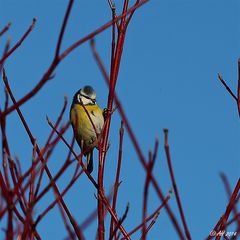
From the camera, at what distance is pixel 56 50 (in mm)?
1037

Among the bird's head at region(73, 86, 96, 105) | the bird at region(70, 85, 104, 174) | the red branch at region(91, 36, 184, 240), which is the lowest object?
the red branch at region(91, 36, 184, 240)

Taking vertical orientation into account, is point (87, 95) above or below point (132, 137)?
above

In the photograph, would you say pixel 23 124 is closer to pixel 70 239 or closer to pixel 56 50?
pixel 70 239

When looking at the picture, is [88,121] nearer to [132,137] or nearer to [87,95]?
[87,95]

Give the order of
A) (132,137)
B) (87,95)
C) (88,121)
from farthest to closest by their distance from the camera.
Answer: (87,95), (88,121), (132,137)

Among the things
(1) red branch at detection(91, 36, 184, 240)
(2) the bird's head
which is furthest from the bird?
(1) red branch at detection(91, 36, 184, 240)

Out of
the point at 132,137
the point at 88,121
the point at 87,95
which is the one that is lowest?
the point at 132,137

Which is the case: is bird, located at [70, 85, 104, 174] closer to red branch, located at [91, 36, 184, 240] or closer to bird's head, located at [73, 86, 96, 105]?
bird's head, located at [73, 86, 96, 105]

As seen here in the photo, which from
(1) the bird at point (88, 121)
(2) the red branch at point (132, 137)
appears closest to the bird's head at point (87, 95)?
(1) the bird at point (88, 121)

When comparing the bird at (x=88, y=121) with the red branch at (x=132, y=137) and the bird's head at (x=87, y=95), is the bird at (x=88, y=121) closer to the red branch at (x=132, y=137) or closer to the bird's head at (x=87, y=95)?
the bird's head at (x=87, y=95)

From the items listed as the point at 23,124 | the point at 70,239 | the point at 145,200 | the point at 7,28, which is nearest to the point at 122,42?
the point at 23,124

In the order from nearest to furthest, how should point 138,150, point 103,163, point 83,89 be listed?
point 138,150 < point 103,163 < point 83,89

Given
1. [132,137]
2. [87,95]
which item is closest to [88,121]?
[87,95]

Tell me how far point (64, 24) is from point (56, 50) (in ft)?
0.21
